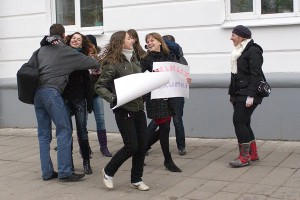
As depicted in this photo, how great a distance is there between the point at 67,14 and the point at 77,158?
3.72 metres

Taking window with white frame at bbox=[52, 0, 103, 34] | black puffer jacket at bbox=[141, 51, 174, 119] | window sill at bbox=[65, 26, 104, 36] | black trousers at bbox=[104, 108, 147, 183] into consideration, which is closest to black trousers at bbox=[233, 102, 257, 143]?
black puffer jacket at bbox=[141, 51, 174, 119]

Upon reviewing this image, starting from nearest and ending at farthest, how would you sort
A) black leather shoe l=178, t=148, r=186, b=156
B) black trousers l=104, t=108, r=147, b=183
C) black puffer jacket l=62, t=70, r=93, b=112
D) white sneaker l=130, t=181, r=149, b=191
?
black trousers l=104, t=108, r=147, b=183
white sneaker l=130, t=181, r=149, b=191
black puffer jacket l=62, t=70, r=93, b=112
black leather shoe l=178, t=148, r=186, b=156

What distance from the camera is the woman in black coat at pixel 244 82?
5.91 meters

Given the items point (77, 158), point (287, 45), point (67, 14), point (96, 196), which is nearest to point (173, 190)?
point (96, 196)

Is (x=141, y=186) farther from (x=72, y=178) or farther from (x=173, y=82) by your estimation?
(x=173, y=82)

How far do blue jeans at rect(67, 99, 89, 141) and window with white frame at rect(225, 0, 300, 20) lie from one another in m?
3.10

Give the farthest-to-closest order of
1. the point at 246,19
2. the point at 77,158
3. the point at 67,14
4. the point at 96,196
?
the point at 67,14, the point at 246,19, the point at 77,158, the point at 96,196

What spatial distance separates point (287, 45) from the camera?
7.44m

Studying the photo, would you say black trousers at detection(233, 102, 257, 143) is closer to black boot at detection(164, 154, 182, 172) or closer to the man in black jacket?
black boot at detection(164, 154, 182, 172)

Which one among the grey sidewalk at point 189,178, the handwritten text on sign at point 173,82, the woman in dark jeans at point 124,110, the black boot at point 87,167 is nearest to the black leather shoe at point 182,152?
the grey sidewalk at point 189,178

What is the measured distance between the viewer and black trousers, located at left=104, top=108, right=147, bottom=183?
521cm

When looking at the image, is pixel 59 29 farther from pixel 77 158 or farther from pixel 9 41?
pixel 9 41

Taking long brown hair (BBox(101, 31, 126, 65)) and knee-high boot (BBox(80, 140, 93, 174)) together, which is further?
knee-high boot (BBox(80, 140, 93, 174))

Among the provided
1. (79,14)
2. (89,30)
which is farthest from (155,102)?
(79,14)
